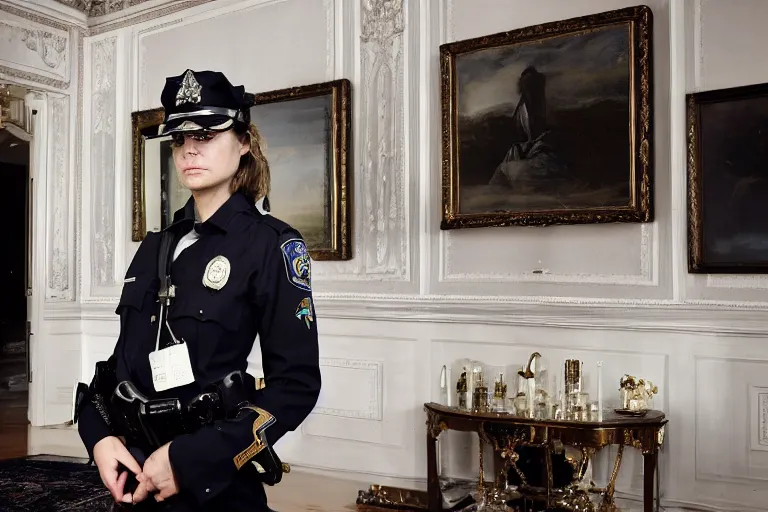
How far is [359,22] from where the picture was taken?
564 centimetres

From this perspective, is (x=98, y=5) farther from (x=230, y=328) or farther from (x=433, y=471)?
(x=230, y=328)

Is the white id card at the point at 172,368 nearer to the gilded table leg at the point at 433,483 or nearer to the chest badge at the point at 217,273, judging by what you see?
the chest badge at the point at 217,273

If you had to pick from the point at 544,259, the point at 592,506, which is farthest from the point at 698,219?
the point at 592,506

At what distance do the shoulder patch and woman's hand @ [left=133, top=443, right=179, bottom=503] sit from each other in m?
0.42

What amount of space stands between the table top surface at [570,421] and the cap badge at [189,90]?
2931 mm

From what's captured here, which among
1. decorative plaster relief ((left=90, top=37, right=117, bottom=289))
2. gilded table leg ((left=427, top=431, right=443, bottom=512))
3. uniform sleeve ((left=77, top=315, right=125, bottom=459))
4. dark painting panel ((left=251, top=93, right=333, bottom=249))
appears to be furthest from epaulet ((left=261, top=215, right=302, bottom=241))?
decorative plaster relief ((left=90, top=37, right=117, bottom=289))

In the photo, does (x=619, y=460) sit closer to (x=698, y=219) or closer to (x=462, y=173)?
(x=698, y=219)

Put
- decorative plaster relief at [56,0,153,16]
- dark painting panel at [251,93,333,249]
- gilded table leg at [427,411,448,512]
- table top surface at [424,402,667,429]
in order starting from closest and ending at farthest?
table top surface at [424,402,667,429], gilded table leg at [427,411,448,512], dark painting panel at [251,93,333,249], decorative plaster relief at [56,0,153,16]

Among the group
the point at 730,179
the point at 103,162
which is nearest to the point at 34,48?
the point at 103,162

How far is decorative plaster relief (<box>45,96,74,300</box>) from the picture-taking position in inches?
287

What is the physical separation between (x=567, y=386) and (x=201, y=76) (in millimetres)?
3165

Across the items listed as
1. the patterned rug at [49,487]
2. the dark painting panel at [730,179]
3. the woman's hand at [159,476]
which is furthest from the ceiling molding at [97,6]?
the woman's hand at [159,476]

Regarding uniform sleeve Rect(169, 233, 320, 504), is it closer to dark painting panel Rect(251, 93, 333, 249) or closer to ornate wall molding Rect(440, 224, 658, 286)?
ornate wall molding Rect(440, 224, 658, 286)

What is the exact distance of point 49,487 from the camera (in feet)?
16.8
